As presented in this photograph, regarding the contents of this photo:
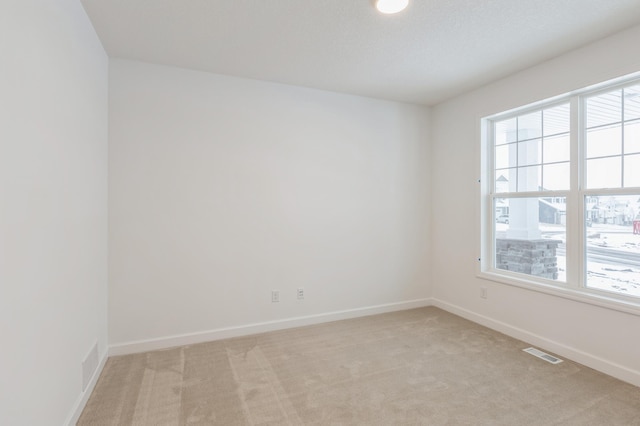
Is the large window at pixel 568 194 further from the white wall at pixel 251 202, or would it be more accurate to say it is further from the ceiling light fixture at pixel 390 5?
the ceiling light fixture at pixel 390 5

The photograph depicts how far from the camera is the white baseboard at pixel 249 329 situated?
2.75 m

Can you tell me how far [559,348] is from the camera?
106 inches

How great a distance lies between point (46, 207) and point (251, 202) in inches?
69.8

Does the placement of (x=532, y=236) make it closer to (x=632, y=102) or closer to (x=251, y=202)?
(x=632, y=102)

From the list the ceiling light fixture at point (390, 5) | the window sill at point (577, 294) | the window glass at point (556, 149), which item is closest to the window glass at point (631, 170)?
the window glass at point (556, 149)

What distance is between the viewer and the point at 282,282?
3.33 metres

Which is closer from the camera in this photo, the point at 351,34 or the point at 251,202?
the point at 351,34

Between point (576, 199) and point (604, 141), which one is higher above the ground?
point (604, 141)

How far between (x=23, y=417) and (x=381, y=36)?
3.03 meters

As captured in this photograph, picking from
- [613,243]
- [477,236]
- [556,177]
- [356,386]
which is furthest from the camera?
[477,236]

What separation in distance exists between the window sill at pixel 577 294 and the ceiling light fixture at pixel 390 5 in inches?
105

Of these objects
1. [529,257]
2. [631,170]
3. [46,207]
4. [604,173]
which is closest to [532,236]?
[529,257]

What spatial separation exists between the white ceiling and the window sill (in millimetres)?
2045

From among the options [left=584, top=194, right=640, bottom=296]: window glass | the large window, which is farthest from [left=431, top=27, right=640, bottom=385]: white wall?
[left=584, top=194, right=640, bottom=296]: window glass
